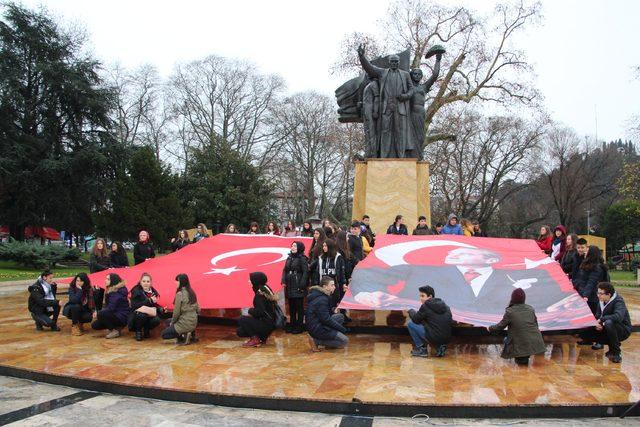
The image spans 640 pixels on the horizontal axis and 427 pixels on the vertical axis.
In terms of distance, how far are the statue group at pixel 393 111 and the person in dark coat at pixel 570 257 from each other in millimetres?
6873

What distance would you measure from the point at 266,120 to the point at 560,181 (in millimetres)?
25494

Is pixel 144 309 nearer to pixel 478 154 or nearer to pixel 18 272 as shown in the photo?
pixel 18 272

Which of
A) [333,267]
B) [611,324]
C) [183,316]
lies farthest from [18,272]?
[611,324]

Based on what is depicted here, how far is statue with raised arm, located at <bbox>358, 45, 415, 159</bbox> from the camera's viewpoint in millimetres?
15820

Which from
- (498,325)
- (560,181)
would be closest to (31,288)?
(498,325)

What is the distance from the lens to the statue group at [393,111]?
623 inches

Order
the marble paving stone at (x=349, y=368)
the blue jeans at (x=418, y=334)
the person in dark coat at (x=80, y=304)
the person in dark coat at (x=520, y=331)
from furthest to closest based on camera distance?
the person in dark coat at (x=80, y=304)
the blue jeans at (x=418, y=334)
the person in dark coat at (x=520, y=331)
the marble paving stone at (x=349, y=368)

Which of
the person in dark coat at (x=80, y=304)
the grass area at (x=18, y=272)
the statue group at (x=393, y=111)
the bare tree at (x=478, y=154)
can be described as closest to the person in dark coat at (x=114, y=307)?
Answer: the person in dark coat at (x=80, y=304)

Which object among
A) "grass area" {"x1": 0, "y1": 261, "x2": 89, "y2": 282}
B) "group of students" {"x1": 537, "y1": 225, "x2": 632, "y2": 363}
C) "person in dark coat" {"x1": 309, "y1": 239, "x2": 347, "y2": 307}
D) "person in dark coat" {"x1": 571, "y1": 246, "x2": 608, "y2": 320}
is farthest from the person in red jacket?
"grass area" {"x1": 0, "y1": 261, "x2": 89, "y2": 282}

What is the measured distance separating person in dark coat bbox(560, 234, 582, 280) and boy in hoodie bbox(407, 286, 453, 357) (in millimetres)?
2717

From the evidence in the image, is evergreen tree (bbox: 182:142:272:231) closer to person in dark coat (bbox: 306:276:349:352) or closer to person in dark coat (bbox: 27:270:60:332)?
person in dark coat (bbox: 27:270:60:332)

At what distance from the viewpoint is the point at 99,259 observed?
11852 millimetres

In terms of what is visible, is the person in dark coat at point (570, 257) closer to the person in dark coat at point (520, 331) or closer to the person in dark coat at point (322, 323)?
the person in dark coat at point (520, 331)

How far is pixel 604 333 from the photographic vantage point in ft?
26.7
